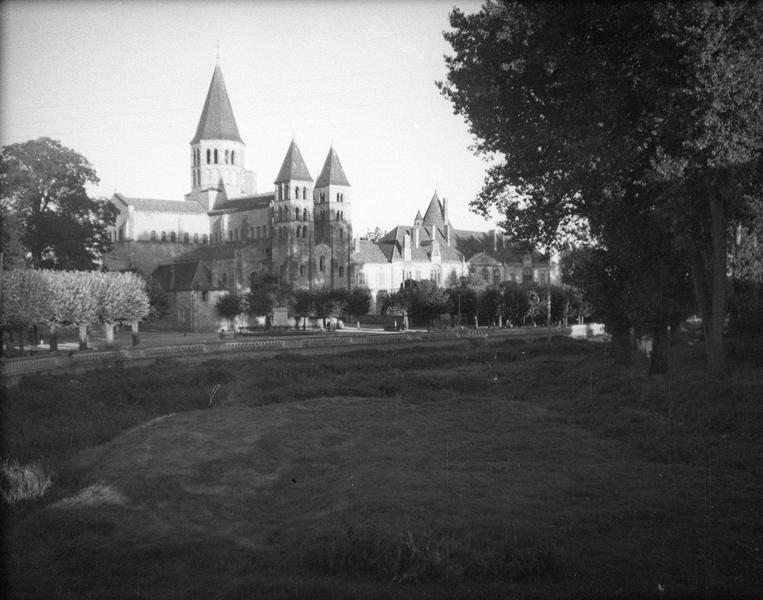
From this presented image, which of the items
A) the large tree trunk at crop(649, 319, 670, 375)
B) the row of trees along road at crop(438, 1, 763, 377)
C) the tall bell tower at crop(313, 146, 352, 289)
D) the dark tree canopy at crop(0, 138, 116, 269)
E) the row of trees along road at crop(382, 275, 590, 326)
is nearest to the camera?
the row of trees along road at crop(438, 1, 763, 377)

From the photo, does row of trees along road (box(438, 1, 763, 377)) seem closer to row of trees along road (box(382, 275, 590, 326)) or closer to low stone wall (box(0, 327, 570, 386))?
low stone wall (box(0, 327, 570, 386))

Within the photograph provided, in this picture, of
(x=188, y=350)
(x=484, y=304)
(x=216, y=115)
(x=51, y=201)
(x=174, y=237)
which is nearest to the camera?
(x=188, y=350)

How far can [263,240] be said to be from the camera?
81688 millimetres

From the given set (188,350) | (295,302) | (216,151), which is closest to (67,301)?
(188,350)

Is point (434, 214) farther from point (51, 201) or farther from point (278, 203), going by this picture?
point (51, 201)

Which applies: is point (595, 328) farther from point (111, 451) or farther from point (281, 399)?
point (111, 451)

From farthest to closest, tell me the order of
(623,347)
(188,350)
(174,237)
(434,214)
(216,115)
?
(434,214), (216,115), (174,237), (188,350), (623,347)

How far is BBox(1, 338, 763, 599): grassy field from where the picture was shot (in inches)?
452

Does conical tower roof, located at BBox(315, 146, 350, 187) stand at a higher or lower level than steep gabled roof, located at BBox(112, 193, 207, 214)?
higher

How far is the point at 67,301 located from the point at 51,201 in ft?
54.0

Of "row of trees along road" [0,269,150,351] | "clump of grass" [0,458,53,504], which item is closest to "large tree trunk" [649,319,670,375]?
"clump of grass" [0,458,53,504]

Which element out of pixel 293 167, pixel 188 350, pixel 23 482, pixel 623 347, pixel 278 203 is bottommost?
pixel 23 482

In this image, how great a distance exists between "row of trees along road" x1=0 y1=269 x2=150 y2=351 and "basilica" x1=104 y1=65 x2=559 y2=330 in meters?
24.5

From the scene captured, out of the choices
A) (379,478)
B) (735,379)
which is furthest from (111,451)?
(735,379)
